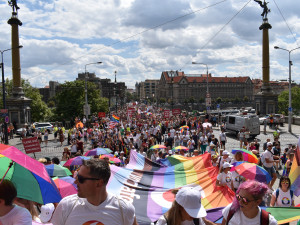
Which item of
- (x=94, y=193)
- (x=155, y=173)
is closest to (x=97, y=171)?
(x=94, y=193)

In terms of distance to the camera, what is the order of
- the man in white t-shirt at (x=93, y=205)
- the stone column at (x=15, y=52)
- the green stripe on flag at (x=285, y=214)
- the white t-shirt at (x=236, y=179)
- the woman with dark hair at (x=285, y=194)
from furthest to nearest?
the stone column at (x=15, y=52) → the white t-shirt at (x=236, y=179) → the woman with dark hair at (x=285, y=194) → the green stripe on flag at (x=285, y=214) → the man in white t-shirt at (x=93, y=205)

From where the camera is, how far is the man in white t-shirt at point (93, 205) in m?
2.72

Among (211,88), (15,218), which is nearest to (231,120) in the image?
(15,218)

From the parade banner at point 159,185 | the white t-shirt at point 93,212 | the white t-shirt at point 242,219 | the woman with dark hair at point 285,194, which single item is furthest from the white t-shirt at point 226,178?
the white t-shirt at point 93,212

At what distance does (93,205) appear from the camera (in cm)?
276

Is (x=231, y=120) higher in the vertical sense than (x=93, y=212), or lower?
lower

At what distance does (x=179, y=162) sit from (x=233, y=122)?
16.3 m

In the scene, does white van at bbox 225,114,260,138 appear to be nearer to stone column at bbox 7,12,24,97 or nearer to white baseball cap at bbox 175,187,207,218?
white baseball cap at bbox 175,187,207,218

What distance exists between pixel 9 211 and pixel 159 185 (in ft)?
18.9

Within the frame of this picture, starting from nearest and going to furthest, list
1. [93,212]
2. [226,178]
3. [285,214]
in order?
1. [93,212]
2. [285,214]
3. [226,178]

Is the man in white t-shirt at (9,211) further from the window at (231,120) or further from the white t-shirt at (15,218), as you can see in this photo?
the window at (231,120)

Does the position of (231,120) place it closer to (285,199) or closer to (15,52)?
(285,199)

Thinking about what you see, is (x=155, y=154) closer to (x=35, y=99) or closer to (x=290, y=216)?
(x=290, y=216)

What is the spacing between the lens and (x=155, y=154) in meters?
13.3
